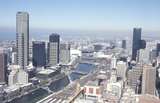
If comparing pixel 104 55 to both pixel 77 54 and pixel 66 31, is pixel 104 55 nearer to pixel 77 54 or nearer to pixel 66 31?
pixel 77 54

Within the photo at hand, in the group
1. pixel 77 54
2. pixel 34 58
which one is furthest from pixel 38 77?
pixel 77 54

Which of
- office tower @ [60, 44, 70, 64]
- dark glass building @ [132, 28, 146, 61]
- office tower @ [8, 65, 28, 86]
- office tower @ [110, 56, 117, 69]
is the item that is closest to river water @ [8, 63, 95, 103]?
office tower @ [110, 56, 117, 69]

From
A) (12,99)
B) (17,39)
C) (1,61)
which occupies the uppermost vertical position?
(17,39)

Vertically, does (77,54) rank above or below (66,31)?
below

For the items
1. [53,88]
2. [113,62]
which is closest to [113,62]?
[113,62]

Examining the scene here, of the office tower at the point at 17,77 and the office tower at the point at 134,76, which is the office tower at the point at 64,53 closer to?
the office tower at the point at 17,77

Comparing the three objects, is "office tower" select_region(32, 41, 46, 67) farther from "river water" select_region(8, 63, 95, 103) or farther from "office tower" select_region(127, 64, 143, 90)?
"office tower" select_region(127, 64, 143, 90)
